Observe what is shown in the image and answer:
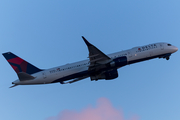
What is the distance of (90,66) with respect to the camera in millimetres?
45250

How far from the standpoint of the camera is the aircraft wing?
42312 mm

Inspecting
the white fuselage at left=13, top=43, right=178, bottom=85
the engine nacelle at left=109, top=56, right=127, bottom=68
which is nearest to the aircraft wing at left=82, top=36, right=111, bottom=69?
the engine nacelle at left=109, top=56, right=127, bottom=68

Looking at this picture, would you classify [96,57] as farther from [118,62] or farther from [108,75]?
→ [108,75]

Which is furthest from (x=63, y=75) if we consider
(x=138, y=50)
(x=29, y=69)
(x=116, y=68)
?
(x=138, y=50)

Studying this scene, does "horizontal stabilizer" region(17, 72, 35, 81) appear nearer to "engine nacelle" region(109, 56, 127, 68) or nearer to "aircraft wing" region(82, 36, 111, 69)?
"aircraft wing" region(82, 36, 111, 69)

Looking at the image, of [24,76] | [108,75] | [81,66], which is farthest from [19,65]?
[108,75]

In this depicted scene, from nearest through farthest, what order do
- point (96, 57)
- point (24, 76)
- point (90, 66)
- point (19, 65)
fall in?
1. point (24, 76)
2. point (96, 57)
3. point (90, 66)
4. point (19, 65)

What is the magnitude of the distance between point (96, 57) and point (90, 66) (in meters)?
2.17

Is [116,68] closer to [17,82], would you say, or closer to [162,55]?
[162,55]

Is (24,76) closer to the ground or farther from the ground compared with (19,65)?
closer to the ground

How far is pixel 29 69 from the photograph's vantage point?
47750mm

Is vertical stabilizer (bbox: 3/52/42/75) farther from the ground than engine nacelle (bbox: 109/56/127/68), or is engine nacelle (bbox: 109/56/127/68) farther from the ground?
vertical stabilizer (bbox: 3/52/42/75)

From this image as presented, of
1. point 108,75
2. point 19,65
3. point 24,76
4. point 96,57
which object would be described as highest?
Answer: point 19,65

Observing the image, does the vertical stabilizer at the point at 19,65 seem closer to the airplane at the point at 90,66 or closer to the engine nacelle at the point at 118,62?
the airplane at the point at 90,66
